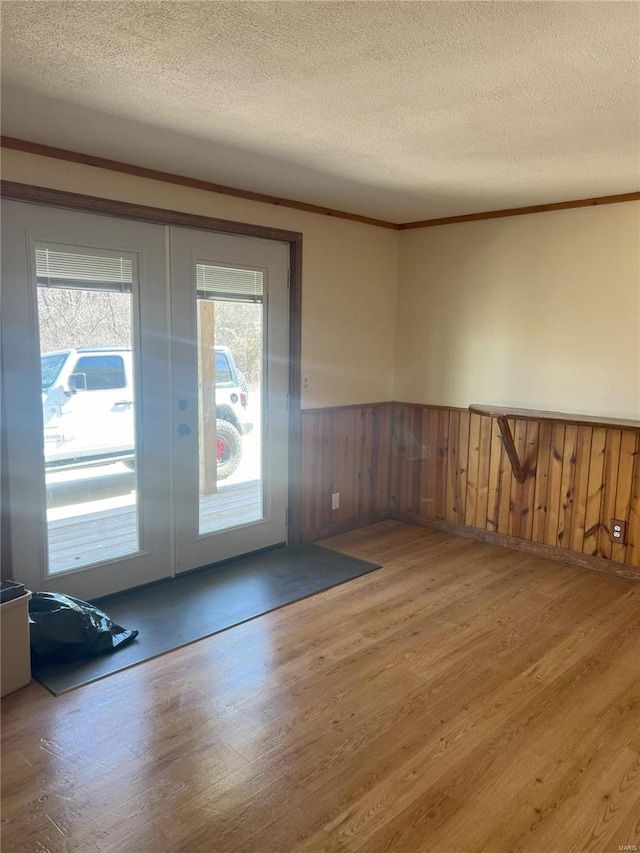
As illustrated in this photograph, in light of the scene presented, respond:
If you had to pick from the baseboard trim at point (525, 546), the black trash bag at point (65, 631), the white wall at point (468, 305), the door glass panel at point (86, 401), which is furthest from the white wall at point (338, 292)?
the black trash bag at point (65, 631)

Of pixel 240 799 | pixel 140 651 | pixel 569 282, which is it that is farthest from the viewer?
pixel 569 282

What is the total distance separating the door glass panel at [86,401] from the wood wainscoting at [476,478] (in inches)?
55.7

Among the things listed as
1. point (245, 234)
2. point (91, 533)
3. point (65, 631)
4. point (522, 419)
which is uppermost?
point (245, 234)

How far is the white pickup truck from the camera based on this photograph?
126 inches

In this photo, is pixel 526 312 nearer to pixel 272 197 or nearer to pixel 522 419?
pixel 522 419

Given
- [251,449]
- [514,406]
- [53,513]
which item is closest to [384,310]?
[514,406]

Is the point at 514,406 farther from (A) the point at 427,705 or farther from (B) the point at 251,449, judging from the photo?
(A) the point at 427,705

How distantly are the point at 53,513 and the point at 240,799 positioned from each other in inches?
70.8

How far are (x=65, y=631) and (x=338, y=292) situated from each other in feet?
9.41

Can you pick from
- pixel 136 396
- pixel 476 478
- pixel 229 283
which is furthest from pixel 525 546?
pixel 136 396

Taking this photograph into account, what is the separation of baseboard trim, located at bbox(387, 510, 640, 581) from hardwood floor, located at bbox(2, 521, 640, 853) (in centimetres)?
59

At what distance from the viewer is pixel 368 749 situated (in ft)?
7.59

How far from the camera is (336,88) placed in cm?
224

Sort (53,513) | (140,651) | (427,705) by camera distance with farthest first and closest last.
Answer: (53,513)
(140,651)
(427,705)
